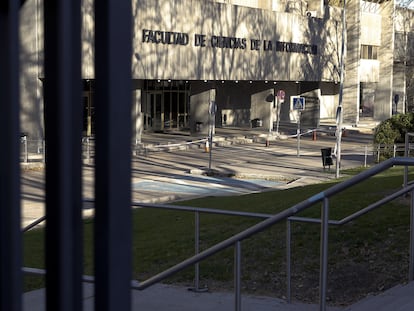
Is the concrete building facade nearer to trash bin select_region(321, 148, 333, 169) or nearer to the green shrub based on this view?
trash bin select_region(321, 148, 333, 169)

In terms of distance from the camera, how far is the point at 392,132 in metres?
26.6

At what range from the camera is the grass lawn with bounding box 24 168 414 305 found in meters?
7.28

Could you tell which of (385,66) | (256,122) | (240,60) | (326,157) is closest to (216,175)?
(326,157)

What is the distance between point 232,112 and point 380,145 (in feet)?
92.9

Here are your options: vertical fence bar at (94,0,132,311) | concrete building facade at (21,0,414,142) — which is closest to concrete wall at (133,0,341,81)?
concrete building facade at (21,0,414,142)

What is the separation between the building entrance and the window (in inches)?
709

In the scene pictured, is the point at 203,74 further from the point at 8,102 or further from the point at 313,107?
the point at 8,102

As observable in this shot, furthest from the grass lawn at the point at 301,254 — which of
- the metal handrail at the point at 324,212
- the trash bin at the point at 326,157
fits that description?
the trash bin at the point at 326,157

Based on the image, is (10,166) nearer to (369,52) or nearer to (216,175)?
(216,175)

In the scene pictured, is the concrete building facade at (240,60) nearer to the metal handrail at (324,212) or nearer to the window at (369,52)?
the window at (369,52)

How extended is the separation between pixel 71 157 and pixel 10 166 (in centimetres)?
22

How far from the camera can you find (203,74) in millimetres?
38750

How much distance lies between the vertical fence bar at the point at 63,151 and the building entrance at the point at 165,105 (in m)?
43.5

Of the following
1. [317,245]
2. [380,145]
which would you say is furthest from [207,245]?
[380,145]
